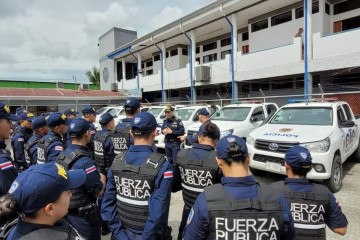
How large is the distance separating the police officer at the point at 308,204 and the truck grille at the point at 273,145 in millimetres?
2772

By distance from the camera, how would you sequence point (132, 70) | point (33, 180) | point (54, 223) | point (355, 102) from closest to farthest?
point (33, 180) < point (54, 223) < point (355, 102) < point (132, 70)

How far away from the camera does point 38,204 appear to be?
122 centimetres

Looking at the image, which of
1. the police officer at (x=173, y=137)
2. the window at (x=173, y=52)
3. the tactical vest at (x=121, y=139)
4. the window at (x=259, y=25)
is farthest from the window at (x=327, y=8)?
the tactical vest at (x=121, y=139)

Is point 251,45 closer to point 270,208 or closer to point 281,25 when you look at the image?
point 281,25

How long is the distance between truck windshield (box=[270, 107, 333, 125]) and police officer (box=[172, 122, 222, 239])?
378 centimetres

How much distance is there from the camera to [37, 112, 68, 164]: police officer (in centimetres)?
331

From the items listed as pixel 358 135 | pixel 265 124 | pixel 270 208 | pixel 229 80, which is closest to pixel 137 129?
pixel 270 208

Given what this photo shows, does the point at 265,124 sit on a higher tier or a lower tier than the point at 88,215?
higher

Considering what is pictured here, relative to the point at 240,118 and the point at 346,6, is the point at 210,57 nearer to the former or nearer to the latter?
the point at 346,6

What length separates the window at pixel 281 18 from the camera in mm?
14234

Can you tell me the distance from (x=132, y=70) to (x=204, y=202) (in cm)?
2975

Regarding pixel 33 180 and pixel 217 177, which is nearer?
pixel 33 180

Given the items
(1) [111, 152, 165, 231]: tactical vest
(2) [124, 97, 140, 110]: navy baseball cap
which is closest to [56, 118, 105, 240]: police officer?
(1) [111, 152, 165, 231]: tactical vest

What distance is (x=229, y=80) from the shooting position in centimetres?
1594
